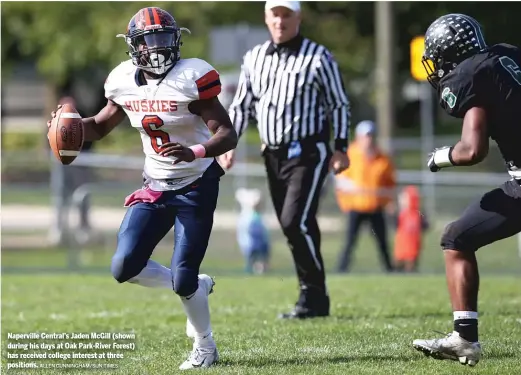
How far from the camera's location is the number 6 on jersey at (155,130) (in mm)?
5766

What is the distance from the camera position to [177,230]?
578 cm

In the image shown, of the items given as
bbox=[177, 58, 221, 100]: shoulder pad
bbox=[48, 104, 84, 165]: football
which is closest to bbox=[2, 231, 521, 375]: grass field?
bbox=[48, 104, 84, 165]: football

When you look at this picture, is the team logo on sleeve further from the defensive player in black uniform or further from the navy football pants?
the navy football pants

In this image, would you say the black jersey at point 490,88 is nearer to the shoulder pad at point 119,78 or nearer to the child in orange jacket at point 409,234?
the shoulder pad at point 119,78

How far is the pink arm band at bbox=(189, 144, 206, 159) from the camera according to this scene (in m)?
5.51

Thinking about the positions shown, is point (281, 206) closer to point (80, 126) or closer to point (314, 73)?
point (314, 73)

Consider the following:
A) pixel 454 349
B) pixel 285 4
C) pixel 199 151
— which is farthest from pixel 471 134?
pixel 285 4

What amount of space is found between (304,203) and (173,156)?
199 cm

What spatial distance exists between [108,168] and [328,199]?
131 inches

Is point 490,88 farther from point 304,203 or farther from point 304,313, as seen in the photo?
point 304,313

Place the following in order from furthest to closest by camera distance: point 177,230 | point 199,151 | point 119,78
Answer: point 119,78
point 177,230
point 199,151

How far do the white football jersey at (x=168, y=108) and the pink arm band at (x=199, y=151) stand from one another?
279mm

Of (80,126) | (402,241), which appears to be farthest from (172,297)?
(402,241)

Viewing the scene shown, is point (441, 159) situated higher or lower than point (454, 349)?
higher
